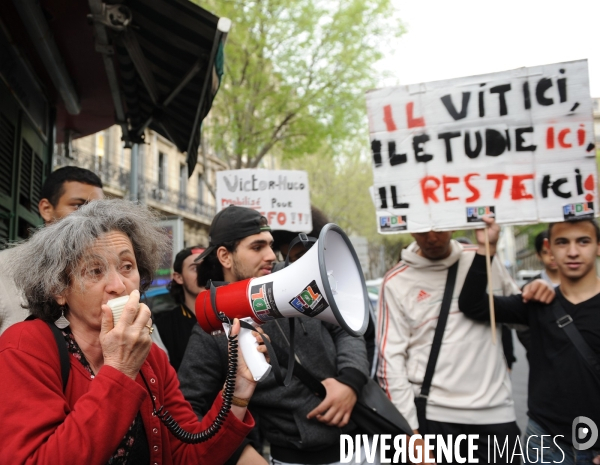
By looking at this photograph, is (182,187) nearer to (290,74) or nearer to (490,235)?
(290,74)

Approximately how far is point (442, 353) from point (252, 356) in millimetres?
1500

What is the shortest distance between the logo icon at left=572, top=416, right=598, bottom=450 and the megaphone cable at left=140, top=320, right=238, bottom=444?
5.60 feet

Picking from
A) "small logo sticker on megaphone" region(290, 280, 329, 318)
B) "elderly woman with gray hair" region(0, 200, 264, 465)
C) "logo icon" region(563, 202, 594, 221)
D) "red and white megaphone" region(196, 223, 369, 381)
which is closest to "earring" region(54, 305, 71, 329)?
"elderly woman with gray hair" region(0, 200, 264, 465)

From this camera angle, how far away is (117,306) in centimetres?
146

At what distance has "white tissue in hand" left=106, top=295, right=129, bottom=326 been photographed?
145 centimetres

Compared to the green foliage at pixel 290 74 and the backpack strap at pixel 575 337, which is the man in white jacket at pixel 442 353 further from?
the green foliage at pixel 290 74

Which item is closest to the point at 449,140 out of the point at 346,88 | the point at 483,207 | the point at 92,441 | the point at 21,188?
the point at 483,207

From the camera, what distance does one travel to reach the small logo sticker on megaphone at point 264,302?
71.6 inches

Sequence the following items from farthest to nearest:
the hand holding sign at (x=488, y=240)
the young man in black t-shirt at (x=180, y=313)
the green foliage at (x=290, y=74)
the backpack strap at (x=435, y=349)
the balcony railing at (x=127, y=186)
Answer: the balcony railing at (x=127, y=186) < the green foliage at (x=290, y=74) < the young man in black t-shirt at (x=180, y=313) < the backpack strap at (x=435, y=349) < the hand holding sign at (x=488, y=240)

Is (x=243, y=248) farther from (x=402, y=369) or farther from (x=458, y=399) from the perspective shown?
(x=458, y=399)

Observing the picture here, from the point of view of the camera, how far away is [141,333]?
4.68 ft

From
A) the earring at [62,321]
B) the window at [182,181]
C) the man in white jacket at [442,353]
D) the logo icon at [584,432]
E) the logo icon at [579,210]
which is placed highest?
the window at [182,181]

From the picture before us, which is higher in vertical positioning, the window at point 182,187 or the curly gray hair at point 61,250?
the window at point 182,187

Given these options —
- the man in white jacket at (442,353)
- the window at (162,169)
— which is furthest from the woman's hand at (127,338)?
the window at (162,169)
